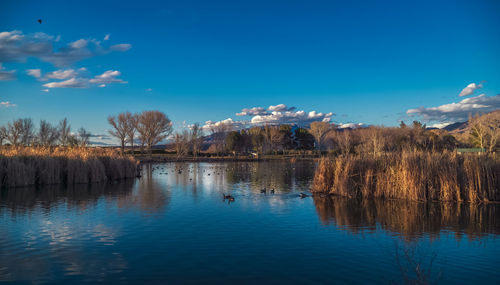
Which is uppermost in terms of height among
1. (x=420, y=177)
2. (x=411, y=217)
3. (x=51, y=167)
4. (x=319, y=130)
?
(x=319, y=130)

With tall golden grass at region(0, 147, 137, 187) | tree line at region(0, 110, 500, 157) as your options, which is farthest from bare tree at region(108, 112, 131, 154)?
tall golden grass at region(0, 147, 137, 187)

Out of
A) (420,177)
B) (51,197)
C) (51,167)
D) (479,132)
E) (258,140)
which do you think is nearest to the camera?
(420,177)

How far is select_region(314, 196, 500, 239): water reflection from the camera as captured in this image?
10.1 metres

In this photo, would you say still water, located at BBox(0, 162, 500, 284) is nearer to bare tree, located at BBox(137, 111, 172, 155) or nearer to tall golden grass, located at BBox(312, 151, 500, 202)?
tall golden grass, located at BBox(312, 151, 500, 202)

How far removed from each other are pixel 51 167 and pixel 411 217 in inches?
864

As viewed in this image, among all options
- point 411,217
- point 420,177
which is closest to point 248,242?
point 411,217

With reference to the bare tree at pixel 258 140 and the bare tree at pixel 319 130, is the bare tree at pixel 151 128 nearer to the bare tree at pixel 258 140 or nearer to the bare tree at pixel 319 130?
the bare tree at pixel 258 140

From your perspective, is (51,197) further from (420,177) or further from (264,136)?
(264,136)

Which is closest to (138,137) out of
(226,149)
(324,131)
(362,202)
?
(226,149)

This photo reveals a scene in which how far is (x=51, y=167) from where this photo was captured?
21.1 metres

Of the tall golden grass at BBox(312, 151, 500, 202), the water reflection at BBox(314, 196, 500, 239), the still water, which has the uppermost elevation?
the tall golden grass at BBox(312, 151, 500, 202)

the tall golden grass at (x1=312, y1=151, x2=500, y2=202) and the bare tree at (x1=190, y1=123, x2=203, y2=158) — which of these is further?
the bare tree at (x1=190, y1=123, x2=203, y2=158)

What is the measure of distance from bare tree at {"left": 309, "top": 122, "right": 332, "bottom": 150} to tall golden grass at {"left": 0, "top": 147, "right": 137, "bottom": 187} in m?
70.6

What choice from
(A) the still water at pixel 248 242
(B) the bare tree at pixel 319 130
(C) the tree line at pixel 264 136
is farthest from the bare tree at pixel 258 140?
(A) the still water at pixel 248 242
